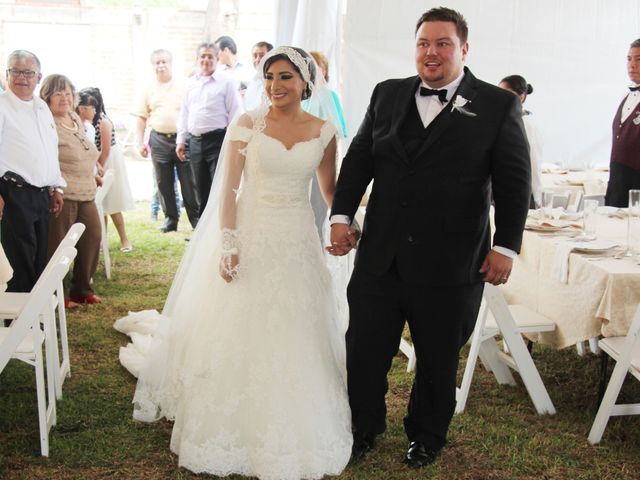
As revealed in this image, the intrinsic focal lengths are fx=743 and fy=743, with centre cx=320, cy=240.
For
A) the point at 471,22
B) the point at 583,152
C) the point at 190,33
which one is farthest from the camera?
the point at 190,33

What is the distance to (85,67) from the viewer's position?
12.9 meters

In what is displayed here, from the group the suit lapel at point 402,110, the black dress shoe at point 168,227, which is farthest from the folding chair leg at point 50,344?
the black dress shoe at point 168,227

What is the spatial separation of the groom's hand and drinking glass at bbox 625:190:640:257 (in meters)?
1.44

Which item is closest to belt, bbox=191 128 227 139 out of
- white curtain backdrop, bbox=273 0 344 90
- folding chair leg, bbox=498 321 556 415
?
white curtain backdrop, bbox=273 0 344 90

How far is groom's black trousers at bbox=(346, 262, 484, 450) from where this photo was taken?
106 inches

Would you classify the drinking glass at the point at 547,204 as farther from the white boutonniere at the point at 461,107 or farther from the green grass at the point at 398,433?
the white boutonniere at the point at 461,107

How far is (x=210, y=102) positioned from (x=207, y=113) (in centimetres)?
11

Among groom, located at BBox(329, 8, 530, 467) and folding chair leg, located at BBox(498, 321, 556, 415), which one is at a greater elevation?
groom, located at BBox(329, 8, 530, 467)

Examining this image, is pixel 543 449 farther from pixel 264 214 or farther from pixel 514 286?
pixel 264 214

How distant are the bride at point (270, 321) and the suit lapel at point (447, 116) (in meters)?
0.61

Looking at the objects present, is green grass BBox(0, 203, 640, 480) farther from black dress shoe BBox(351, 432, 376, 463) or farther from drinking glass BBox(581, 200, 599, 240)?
drinking glass BBox(581, 200, 599, 240)

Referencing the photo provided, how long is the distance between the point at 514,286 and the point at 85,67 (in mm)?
10792

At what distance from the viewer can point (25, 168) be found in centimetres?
422

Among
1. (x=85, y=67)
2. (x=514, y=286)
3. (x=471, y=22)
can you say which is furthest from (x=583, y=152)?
(x=85, y=67)
